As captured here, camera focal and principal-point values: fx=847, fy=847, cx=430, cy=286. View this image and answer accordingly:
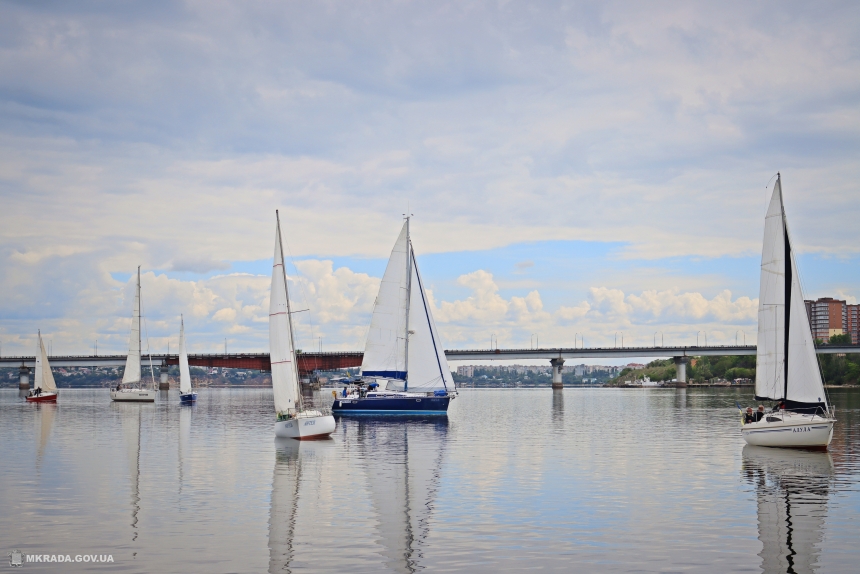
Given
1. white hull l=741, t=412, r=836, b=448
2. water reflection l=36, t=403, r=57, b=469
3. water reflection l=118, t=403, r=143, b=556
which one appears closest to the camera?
water reflection l=118, t=403, r=143, b=556

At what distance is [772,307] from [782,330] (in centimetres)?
172

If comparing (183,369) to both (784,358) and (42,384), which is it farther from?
(784,358)

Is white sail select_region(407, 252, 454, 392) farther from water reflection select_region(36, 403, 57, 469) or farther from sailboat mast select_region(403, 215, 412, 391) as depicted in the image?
water reflection select_region(36, 403, 57, 469)

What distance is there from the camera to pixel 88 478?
1575 inches

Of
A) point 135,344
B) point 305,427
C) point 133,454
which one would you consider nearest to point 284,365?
point 305,427

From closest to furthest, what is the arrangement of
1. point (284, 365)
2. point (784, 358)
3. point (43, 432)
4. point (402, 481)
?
point (402, 481) → point (784, 358) → point (284, 365) → point (43, 432)

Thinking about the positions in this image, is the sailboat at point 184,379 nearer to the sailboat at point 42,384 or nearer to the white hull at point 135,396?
the white hull at point 135,396

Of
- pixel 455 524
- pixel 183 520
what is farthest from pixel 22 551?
pixel 455 524

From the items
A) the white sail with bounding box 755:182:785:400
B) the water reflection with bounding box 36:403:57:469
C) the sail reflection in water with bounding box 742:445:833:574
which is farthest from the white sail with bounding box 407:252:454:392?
the sail reflection in water with bounding box 742:445:833:574

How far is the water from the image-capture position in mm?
24406

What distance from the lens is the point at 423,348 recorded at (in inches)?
3415

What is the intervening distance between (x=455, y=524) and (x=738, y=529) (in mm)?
9412

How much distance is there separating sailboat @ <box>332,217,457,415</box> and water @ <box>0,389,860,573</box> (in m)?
25.2

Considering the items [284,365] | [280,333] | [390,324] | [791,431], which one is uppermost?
[390,324]
